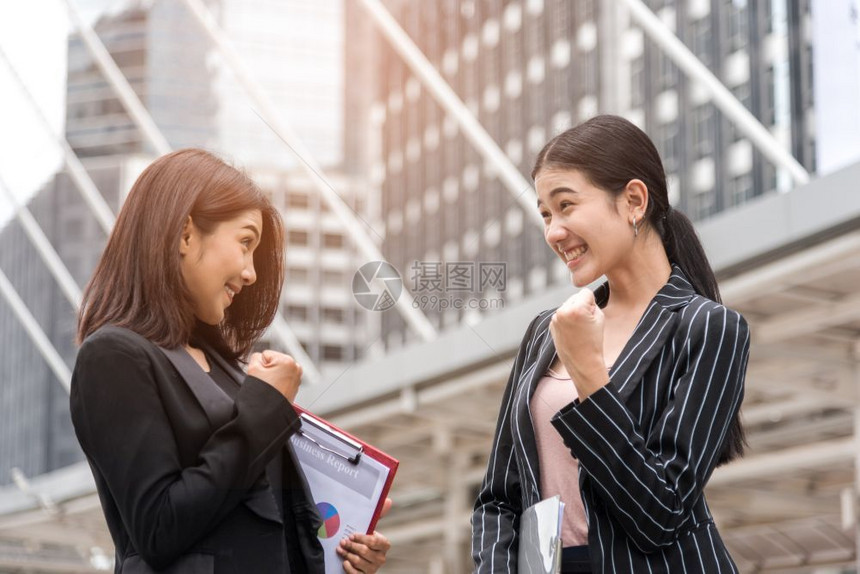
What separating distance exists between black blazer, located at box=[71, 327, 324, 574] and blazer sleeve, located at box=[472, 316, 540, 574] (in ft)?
1.02

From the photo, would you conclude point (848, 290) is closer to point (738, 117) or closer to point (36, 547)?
point (738, 117)

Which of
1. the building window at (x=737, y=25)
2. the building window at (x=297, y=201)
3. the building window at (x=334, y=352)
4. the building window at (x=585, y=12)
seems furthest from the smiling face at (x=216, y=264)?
the building window at (x=585, y=12)

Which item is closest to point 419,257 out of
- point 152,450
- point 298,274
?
point 152,450

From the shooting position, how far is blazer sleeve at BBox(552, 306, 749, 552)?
190cm

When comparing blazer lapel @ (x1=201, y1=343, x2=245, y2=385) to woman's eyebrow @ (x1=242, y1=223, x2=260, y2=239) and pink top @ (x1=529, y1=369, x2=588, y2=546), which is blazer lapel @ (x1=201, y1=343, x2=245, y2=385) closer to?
woman's eyebrow @ (x1=242, y1=223, x2=260, y2=239)

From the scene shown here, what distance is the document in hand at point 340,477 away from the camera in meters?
2.14

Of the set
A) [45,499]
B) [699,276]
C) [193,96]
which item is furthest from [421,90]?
[699,276]

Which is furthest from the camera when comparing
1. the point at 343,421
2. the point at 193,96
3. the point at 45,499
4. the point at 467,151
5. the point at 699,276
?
the point at 467,151

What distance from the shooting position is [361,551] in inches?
84.0

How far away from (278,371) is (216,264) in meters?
0.19

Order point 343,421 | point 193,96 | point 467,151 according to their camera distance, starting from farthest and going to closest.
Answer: point 467,151 → point 193,96 → point 343,421

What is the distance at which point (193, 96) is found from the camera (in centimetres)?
1783

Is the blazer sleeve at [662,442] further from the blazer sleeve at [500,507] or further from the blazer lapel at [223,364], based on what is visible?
the blazer lapel at [223,364]

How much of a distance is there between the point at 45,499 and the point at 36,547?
234 cm
